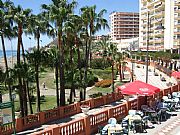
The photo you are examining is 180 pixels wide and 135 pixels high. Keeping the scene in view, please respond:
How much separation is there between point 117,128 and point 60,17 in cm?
1321

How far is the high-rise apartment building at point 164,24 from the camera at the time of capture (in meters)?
96.8

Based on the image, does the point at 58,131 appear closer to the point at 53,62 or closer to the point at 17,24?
the point at 17,24

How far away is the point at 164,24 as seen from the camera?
343ft

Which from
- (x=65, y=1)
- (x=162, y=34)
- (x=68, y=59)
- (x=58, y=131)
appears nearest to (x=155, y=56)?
(x=162, y=34)

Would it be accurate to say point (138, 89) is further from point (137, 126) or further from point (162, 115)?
point (137, 126)

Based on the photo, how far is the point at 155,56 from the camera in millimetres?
79938

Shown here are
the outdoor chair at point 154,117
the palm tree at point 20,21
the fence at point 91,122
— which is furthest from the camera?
the palm tree at point 20,21

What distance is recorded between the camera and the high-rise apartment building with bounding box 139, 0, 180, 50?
96.8 metres

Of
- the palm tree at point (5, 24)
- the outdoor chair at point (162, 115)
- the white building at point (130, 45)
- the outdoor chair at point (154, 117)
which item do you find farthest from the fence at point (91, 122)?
the white building at point (130, 45)

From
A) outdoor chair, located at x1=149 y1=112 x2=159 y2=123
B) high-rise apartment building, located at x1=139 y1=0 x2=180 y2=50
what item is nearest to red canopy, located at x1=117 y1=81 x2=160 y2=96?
outdoor chair, located at x1=149 y1=112 x2=159 y2=123

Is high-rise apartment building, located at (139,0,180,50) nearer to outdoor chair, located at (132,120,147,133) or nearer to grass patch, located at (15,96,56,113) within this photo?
grass patch, located at (15,96,56,113)

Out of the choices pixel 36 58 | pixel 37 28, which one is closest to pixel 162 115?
pixel 36 58

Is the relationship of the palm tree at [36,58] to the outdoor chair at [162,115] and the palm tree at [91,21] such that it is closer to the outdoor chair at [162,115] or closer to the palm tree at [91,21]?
the palm tree at [91,21]

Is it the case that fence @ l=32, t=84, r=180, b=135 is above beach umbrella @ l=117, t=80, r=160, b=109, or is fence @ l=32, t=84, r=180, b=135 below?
below
